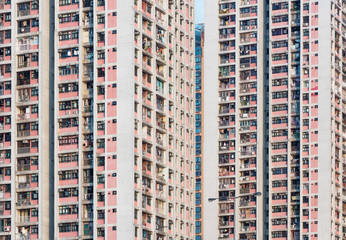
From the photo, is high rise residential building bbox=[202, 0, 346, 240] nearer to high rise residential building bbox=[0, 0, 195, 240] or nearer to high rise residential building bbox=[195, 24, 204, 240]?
high rise residential building bbox=[195, 24, 204, 240]

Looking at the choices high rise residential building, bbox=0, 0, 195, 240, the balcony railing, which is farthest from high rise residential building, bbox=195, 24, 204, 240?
the balcony railing

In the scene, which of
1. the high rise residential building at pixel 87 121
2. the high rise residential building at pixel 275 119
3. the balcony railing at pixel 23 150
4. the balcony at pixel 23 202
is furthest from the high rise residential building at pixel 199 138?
the balcony at pixel 23 202

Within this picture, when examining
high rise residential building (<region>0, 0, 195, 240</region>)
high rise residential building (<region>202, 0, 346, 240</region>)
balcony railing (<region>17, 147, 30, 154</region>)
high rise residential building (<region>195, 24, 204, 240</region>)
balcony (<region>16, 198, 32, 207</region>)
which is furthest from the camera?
high rise residential building (<region>195, 24, 204, 240</region>)

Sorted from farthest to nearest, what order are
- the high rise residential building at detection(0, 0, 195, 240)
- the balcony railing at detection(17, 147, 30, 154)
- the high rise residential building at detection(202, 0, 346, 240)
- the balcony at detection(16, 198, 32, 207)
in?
the high rise residential building at detection(202, 0, 346, 240) → the balcony railing at detection(17, 147, 30, 154) → the balcony at detection(16, 198, 32, 207) → the high rise residential building at detection(0, 0, 195, 240)

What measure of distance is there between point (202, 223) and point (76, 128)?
43074 millimetres

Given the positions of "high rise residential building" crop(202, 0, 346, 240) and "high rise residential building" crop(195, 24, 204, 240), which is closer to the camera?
"high rise residential building" crop(202, 0, 346, 240)

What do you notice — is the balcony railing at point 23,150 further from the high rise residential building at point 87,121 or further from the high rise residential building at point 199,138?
the high rise residential building at point 199,138

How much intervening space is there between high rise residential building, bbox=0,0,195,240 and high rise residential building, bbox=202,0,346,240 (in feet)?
93.0

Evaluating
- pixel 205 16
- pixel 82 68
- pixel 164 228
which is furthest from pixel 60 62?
pixel 205 16

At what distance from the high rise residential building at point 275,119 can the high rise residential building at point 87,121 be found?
28332 mm

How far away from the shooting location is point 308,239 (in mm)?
132875

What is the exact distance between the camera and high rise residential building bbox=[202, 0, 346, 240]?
134125 mm

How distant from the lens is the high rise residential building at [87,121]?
3981 inches

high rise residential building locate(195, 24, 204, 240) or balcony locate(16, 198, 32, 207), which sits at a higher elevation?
high rise residential building locate(195, 24, 204, 240)
